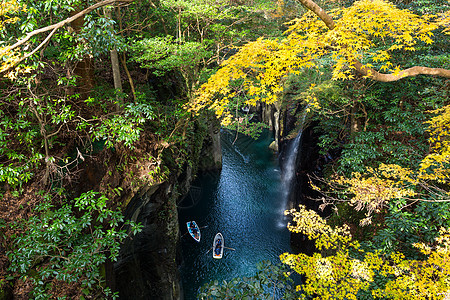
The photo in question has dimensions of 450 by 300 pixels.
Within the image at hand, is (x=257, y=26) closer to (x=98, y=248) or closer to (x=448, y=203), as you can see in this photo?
(x=448, y=203)

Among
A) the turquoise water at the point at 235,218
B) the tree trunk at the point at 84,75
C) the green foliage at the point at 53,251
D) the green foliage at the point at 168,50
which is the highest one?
the green foliage at the point at 168,50

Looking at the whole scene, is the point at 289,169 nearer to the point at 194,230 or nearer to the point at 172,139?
the point at 194,230

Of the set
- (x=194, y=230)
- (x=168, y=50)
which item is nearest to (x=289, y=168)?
(x=194, y=230)

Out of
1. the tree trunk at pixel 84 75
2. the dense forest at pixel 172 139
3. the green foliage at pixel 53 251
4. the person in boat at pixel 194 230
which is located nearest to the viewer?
the green foliage at pixel 53 251

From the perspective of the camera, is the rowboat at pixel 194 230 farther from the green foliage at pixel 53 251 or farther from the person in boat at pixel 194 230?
the green foliage at pixel 53 251

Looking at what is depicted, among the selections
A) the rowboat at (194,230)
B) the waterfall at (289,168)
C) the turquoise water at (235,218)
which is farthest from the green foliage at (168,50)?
Result: the waterfall at (289,168)

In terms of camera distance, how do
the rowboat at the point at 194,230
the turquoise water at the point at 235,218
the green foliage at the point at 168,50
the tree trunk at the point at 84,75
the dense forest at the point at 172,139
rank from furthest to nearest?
the rowboat at the point at 194,230 → the turquoise water at the point at 235,218 → the green foliage at the point at 168,50 → the tree trunk at the point at 84,75 → the dense forest at the point at 172,139
